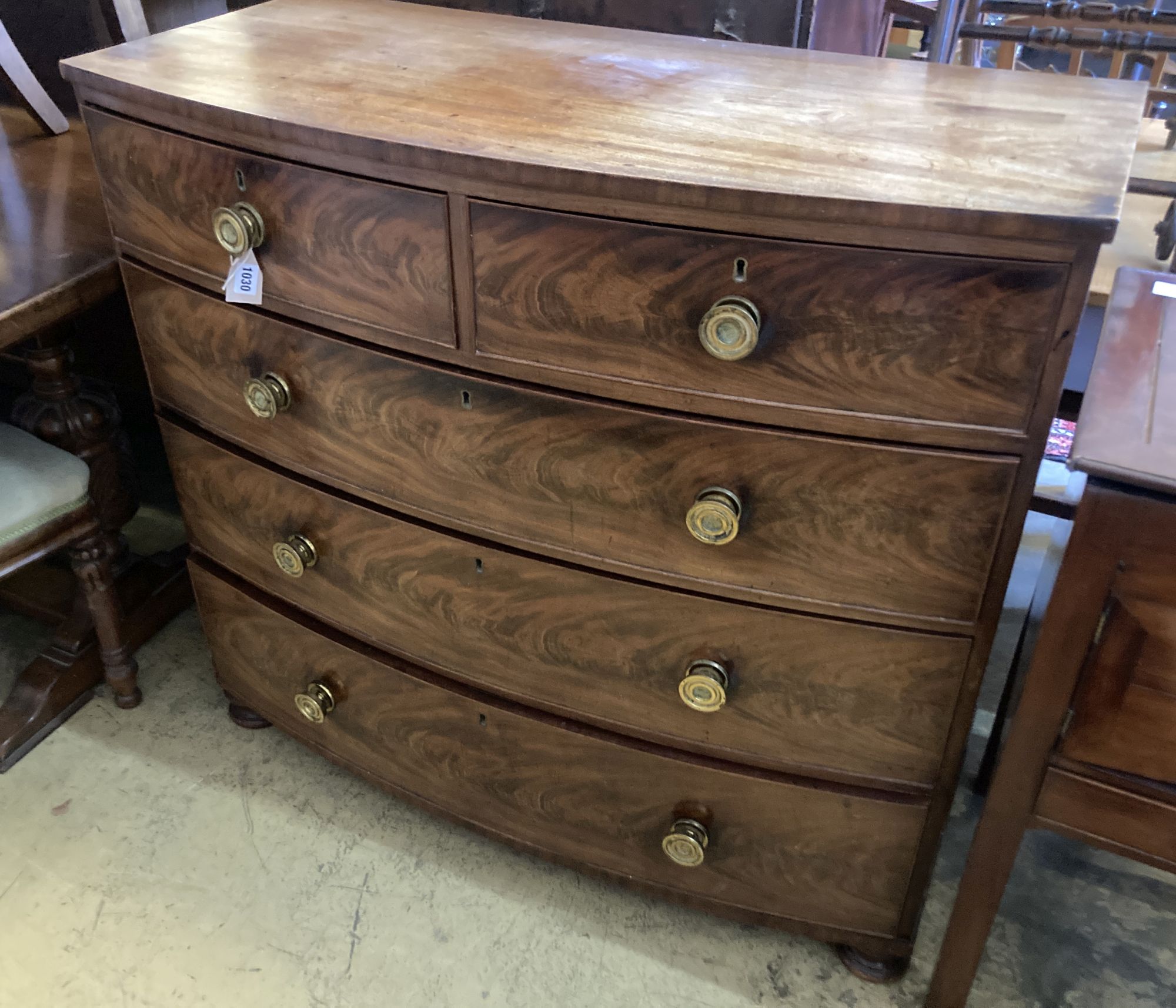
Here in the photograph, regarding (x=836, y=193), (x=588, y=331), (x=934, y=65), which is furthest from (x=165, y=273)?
(x=934, y=65)

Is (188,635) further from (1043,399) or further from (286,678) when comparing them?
(1043,399)

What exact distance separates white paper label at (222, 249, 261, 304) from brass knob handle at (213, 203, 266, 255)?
1cm

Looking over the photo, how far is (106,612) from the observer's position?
1480mm

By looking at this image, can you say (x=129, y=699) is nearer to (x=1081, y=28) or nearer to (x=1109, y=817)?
(x=1109, y=817)

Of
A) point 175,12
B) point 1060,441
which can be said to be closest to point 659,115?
point 175,12

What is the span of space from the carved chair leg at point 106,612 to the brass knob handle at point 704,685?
0.90 meters

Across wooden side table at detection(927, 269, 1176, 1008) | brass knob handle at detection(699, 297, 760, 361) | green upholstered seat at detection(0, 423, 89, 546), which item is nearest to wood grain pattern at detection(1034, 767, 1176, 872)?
wooden side table at detection(927, 269, 1176, 1008)

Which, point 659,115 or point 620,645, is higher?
point 659,115

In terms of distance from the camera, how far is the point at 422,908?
1286mm

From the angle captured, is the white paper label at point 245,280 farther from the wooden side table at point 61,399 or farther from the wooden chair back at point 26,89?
the wooden chair back at point 26,89

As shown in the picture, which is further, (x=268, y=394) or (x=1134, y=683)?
(x=268, y=394)

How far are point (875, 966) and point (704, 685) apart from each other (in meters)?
0.47

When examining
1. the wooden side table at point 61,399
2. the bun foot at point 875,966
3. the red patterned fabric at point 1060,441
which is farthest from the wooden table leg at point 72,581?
the red patterned fabric at point 1060,441

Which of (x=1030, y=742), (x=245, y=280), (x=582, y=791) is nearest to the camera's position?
(x=1030, y=742)
